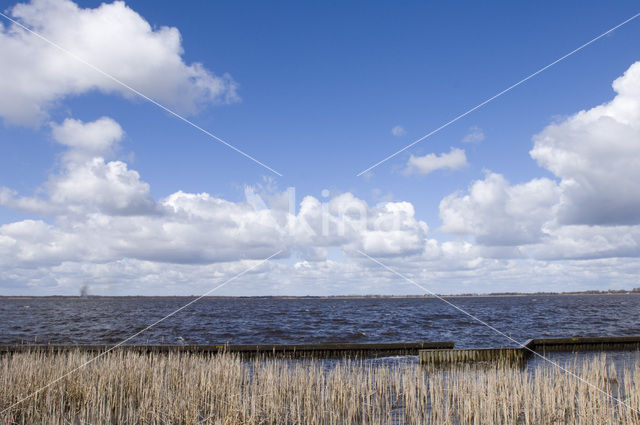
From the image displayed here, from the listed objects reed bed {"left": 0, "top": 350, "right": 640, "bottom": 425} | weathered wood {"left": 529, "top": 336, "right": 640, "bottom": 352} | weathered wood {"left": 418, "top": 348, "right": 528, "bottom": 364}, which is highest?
reed bed {"left": 0, "top": 350, "right": 640, "bottom": 425}

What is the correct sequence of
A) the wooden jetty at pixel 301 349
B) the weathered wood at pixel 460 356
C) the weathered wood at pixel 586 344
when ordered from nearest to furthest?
the weathered wood at pixel 460 356 < the wooden jetty at pixel 301 349 < the weathered wood at pixel 586 344

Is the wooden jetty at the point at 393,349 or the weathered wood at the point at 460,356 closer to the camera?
the weathered wood at the point at 460,356

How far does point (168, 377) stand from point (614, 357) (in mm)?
23146

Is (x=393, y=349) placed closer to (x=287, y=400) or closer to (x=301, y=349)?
(x=301, y=349)

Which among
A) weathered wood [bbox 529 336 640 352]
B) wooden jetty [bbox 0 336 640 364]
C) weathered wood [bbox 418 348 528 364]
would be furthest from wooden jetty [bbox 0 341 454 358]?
weathered wood [bbox 529 336 640 352]

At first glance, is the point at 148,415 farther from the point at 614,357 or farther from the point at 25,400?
the point at 614,357

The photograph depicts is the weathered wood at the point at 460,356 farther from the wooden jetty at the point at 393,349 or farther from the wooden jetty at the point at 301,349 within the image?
the wooden jetty at the point at 301,349

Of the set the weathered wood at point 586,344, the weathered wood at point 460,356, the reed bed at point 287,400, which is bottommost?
the weathered wood at point 586,344

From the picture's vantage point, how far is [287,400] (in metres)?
12.3

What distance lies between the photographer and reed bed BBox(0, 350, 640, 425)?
1030cm

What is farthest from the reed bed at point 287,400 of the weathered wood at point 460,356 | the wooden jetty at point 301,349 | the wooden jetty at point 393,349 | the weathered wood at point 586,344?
the weathered wood at point 586,344

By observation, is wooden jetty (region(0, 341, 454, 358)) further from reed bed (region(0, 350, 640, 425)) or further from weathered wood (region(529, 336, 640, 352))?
reed bed (region(0, 350, 640, 425))

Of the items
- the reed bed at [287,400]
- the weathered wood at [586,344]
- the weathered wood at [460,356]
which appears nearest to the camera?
the reed bed at [287,400]

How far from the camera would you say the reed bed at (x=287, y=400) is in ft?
33.8
